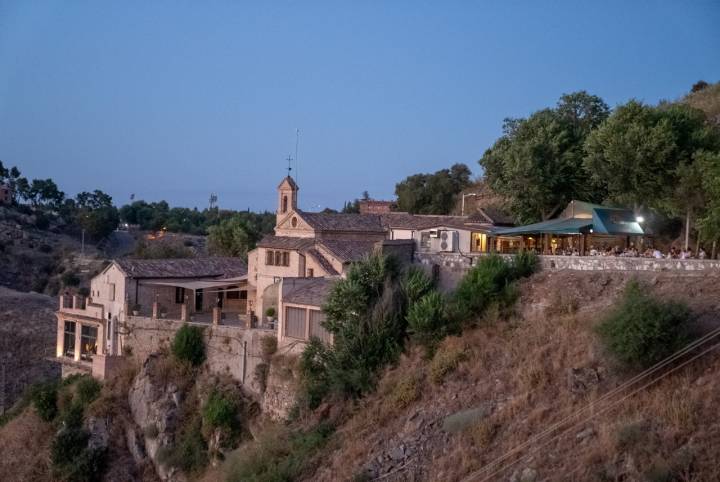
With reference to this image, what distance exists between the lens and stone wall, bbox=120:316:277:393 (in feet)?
88.6

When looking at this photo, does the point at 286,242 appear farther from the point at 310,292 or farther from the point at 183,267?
the point at 310,292

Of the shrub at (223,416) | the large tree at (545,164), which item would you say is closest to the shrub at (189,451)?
the shrub at (223,416)

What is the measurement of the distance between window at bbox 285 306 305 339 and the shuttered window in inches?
15.9

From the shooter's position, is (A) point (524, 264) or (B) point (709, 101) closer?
(A) point (524, 264)

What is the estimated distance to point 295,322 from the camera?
25906mm

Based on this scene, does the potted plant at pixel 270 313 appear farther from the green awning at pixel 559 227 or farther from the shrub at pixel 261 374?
the green awning at pixel 559 227

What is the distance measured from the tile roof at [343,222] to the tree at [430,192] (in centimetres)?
1651

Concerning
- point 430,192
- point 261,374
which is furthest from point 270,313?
point 430,192

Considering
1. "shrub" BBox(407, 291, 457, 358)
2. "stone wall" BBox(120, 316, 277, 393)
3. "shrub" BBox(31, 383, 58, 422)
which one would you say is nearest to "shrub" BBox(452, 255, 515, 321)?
"shrub" BBox(407, 291, 457, 358)

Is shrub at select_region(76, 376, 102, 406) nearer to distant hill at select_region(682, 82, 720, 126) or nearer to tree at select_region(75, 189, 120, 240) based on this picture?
distant hill at select_region(682, 82, 720, 126)

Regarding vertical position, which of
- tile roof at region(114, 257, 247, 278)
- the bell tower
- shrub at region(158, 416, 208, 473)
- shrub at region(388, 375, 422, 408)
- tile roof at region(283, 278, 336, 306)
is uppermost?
the bell tower

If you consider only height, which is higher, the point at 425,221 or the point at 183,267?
the point at 425,221

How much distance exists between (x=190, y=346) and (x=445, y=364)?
467 inches

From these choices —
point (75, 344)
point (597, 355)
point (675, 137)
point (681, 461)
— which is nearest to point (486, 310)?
point (597, 355)
